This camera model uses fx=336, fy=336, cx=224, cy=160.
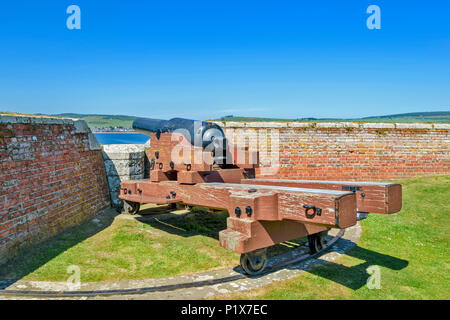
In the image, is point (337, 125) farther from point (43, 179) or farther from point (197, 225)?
point (43, 179)

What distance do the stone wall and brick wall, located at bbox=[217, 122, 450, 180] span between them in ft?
10.3

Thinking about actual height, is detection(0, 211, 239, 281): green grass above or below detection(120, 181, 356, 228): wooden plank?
below

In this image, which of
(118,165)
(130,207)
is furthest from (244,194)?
(118,165)

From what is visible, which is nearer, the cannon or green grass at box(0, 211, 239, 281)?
the cannon

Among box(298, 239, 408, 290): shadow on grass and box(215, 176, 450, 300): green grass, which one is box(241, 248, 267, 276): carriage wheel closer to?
box(215, 176, 450, 300): green grass

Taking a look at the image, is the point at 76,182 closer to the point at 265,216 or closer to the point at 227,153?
the point at 227,153

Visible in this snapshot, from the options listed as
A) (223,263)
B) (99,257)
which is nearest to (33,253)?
(99,257)

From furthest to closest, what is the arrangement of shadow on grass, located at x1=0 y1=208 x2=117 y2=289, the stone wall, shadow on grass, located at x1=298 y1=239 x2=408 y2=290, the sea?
the sea, the stone wall, shadow on grass, located at x1=0 y1=208 x2=117 y2=289, shadow on grass, located at x1=298 y1=239 x2=408 y2=290

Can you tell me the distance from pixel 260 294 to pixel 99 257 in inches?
90.1

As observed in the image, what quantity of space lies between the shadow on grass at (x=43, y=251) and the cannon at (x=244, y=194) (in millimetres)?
866

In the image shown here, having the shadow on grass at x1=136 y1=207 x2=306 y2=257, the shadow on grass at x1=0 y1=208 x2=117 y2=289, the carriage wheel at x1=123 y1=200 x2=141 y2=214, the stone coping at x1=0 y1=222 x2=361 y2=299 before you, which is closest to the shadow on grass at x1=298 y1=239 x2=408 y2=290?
the stone coping at x1=0 y1=222 x2=361 y2=299

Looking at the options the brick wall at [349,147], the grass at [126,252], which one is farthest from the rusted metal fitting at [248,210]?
the brick wall at [349,147]

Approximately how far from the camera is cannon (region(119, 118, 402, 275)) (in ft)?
10.1

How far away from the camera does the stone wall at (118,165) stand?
24.2ft
